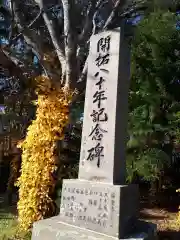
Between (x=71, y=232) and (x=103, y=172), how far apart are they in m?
0.81

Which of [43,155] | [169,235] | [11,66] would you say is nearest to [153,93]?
[169,235]

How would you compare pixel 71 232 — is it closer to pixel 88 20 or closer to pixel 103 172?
pixel 103 172

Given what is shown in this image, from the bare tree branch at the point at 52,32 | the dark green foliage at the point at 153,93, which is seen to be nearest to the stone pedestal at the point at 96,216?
the bare tree branch at the point at 52,32

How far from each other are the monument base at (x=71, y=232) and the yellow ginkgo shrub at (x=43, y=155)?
75.9 inches

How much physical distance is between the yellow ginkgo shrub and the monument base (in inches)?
75.9

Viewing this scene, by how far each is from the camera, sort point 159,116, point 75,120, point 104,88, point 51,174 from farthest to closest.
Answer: point 75,120, point 159,116, point 51,174, point 104,88

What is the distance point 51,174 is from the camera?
5.59 m

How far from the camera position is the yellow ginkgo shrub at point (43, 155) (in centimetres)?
550

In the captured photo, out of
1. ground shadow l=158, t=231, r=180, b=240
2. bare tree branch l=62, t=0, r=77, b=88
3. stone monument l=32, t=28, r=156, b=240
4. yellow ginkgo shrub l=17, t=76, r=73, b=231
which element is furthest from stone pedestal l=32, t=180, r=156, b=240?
ground shadow l=158, t=231, r=180, b=240

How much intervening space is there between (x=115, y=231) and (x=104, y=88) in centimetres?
181

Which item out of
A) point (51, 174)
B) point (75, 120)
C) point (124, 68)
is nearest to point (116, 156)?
point (124, 68)

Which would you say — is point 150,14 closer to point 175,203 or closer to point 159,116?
point 159,116

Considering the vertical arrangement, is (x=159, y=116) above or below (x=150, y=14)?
below

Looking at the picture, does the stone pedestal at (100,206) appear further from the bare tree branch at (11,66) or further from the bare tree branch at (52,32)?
the bare tree branch at (11,66)
